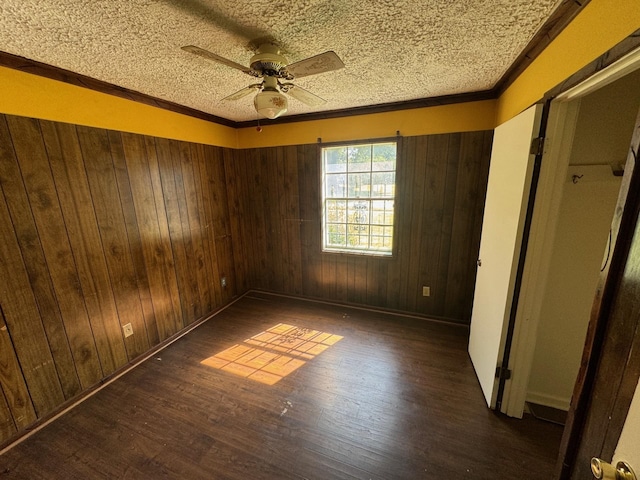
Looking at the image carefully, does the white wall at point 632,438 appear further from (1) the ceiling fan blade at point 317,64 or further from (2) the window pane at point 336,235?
(2) the window pane at point 336,235

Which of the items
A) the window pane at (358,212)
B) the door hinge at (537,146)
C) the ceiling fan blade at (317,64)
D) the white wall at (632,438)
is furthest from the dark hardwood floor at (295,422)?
the ceiling fan blade at (317,64)

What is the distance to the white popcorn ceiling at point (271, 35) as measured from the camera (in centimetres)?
113

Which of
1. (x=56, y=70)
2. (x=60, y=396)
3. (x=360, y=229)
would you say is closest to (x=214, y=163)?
(x=56, y=70)

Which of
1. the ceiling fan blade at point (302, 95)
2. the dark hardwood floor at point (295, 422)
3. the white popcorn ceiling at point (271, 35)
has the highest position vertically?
the white popcorn ceiling at point (271, 35)

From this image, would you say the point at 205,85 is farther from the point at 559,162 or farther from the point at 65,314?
the point at 559,162

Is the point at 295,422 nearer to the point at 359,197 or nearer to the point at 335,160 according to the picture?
the point at 359,197

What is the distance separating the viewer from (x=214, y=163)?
10.0 feet

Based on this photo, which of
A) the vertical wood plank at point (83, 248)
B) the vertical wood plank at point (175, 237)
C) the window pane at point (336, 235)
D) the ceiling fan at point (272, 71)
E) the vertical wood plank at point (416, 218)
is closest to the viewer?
the ceiling fan at point (272, 71)

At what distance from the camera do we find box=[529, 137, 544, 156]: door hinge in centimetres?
134

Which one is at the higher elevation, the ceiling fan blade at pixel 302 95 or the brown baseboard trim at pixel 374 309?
the ceiling fan blade at pixel 302 95

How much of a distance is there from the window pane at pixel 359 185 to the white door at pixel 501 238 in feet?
4.04

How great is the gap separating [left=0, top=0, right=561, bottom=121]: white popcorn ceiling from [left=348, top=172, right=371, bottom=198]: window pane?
108 cm

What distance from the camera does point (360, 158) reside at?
2.89m

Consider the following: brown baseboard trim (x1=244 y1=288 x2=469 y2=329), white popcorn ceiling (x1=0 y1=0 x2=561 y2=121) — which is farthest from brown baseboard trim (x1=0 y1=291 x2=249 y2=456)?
white popcorn ceiling (x1=0 y1=0 x2=561 y2=121)
